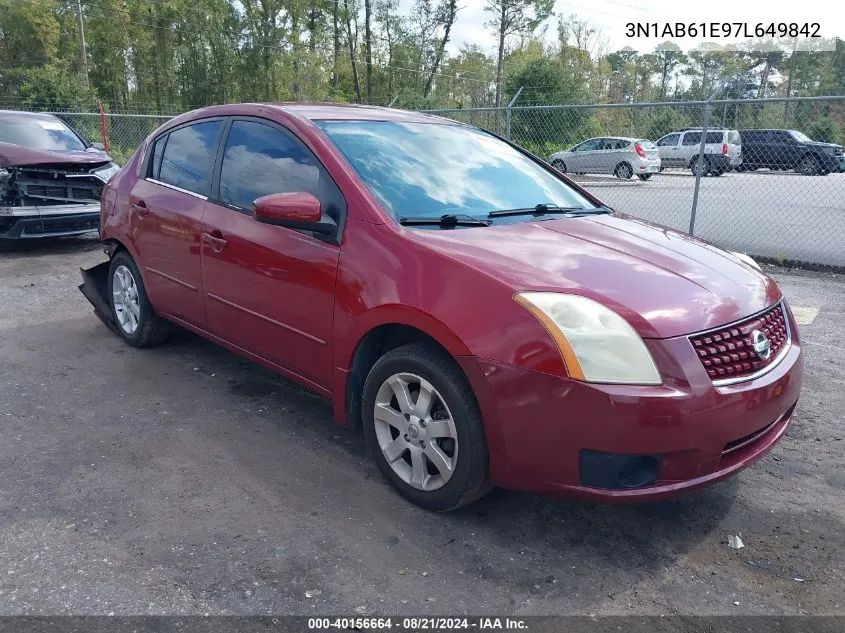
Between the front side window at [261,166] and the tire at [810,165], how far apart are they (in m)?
11.5

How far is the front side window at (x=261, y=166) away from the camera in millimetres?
3375

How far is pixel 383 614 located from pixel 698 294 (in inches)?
65.1

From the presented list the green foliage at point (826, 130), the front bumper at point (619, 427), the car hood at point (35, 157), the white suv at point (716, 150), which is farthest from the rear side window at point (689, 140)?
the front bumper at point (619, 427)

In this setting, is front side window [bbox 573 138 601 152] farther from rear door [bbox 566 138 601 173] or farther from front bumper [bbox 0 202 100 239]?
front bumper [bbox 0 202 100 239]

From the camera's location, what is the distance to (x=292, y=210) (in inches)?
119

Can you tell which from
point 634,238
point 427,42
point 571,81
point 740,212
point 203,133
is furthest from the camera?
point 427,42

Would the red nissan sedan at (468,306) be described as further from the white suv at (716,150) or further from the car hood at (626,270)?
the white suv at (716,150)

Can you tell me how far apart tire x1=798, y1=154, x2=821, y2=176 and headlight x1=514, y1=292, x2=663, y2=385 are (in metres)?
11.7

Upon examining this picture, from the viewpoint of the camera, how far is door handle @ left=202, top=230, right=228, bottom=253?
3713mm

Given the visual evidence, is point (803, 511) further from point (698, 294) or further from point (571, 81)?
point (571, 81)

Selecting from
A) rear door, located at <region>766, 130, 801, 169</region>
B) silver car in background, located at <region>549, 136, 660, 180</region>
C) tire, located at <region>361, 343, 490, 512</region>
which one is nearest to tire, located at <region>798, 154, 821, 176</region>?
rear door, located at <region>766, 130, 801, 169</region>

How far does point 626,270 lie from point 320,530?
1.62 meters

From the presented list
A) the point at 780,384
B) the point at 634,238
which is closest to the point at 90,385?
the point at 634,238

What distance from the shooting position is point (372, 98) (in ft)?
147
